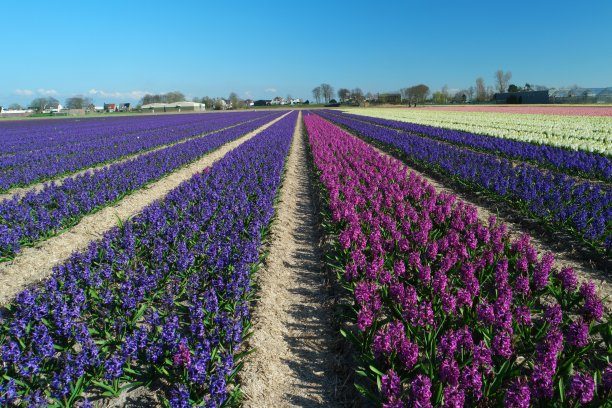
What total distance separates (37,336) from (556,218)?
433 inches

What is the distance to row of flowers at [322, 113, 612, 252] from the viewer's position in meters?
Result: 8.14

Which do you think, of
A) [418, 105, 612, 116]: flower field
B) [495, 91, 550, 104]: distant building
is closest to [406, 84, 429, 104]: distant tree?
[495, 91, 550, 104]: distant building

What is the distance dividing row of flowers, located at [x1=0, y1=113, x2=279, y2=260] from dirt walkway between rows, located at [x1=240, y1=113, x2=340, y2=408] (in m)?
5.91

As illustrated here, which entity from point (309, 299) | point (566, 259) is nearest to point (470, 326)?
point (309, 299)

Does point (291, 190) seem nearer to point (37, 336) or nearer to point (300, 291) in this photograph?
point (300, 291)

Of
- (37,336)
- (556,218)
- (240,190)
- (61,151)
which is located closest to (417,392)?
(37,336)

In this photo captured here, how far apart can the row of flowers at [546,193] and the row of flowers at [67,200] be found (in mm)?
12828

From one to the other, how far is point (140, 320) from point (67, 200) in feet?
25.8

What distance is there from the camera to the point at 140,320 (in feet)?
18.7

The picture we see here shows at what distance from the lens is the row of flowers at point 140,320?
13.4ft

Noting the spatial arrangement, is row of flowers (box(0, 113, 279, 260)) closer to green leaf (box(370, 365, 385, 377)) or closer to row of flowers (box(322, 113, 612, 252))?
green leaf (box(370, 365, 385, 377))

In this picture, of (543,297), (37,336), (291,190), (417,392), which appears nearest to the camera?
(417,392)

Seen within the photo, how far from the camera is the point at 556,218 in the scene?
929 centimetres

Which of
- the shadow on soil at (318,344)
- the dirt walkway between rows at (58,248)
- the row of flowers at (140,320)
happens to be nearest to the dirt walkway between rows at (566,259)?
the shadow on soil at (318,344)
